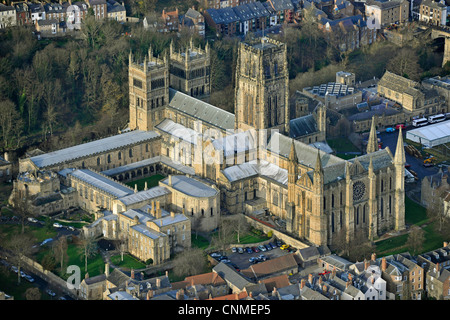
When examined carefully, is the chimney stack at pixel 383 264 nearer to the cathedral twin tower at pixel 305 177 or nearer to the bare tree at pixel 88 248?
the cathedral twin tower at pixel 305 177

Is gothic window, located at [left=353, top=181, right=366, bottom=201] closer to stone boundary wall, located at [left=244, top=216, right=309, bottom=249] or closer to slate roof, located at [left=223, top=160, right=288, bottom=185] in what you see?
stone boundary wall, located at [left=244, top=216, right=309, bottom=249]

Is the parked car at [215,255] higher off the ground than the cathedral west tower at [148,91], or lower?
lower

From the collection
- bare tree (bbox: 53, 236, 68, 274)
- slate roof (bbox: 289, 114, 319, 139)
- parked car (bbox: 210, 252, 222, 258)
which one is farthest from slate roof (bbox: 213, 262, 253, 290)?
slate roof (bbox: 289, 114, 319, 139)

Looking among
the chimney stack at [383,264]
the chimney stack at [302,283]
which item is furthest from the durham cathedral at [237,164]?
the chimney stack at [302,283]

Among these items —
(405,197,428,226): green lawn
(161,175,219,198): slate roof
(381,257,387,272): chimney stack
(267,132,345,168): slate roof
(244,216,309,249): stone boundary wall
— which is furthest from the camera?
(405,197,428,226): green lawn

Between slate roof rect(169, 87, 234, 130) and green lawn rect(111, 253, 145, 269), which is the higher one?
slate roof rect(169, 87, 234, 130)

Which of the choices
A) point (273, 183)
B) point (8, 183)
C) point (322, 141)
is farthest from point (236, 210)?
point (8, 183)
